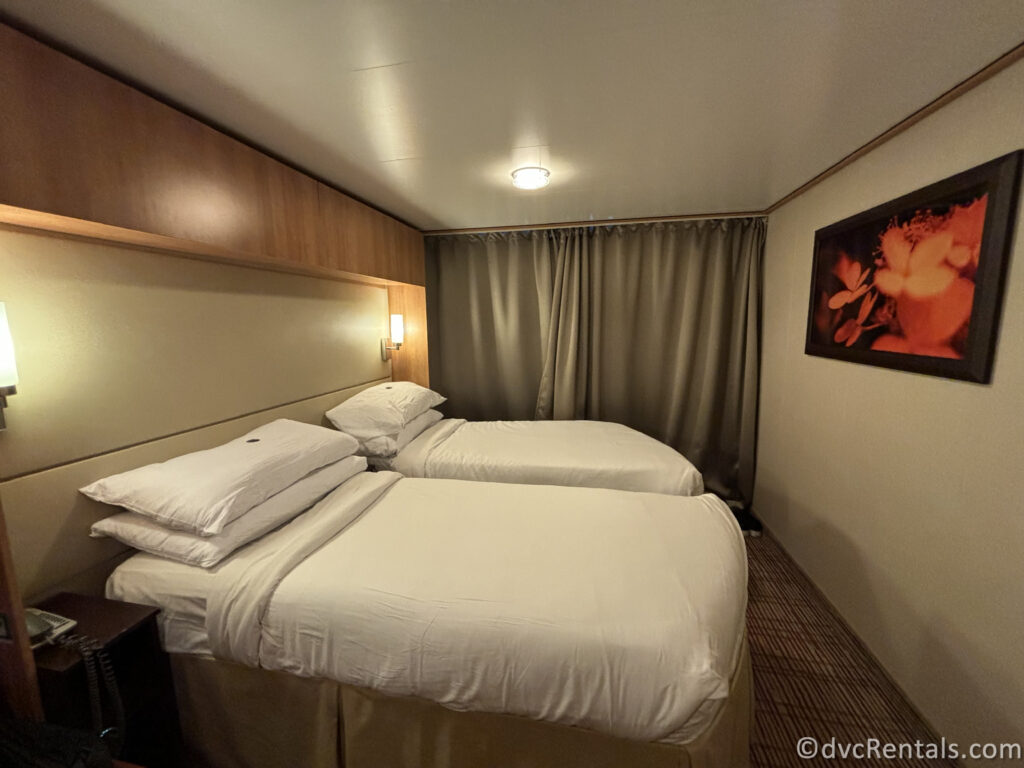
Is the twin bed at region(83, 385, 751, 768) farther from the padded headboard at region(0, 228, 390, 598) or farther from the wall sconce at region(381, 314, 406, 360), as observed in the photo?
the wall sconce at region(381, 314, 406, 360)

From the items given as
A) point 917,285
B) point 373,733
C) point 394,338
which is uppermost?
point 917,285

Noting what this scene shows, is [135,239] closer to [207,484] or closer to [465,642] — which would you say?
[207,484]

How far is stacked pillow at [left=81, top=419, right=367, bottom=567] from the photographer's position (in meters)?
1.34

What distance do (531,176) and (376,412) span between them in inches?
65.5

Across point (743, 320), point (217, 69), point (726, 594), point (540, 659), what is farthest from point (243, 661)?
point (743, 320)

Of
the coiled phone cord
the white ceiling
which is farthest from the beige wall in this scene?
the coiled phone cord

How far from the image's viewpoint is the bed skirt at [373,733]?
3.49 ft

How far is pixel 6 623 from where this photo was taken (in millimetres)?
956

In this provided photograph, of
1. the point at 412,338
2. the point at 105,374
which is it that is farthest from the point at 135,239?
the point at 412,338

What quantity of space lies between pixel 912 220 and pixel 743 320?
5.15 ft

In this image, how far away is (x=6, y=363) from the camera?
1121 millimetres

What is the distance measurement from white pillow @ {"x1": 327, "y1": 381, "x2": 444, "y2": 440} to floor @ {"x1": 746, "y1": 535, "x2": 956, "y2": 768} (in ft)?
7.35

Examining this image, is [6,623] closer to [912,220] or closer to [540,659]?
[540,659]

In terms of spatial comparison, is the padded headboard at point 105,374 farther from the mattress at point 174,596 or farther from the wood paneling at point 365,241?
the wood paneling at point 365,241
